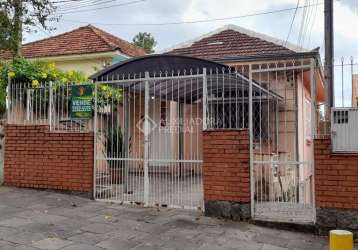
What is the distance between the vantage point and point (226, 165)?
259 inches

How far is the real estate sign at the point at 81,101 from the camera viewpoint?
8.03 meters

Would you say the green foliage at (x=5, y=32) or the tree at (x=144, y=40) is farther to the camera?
the tree at (x=144, y=40)

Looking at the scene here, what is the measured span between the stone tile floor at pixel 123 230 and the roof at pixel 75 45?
9.86 m

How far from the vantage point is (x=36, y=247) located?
500 cm

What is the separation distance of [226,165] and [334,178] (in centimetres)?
169

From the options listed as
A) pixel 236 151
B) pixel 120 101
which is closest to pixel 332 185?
pixel 236 151

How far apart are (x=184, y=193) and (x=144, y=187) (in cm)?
78

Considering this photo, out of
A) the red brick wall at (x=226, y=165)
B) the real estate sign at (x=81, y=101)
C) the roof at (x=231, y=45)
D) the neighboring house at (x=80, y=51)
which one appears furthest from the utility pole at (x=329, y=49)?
the neighboring house at (x=80, y=51)

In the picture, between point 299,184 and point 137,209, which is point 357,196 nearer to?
point 299,184

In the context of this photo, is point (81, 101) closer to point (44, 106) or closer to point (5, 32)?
point (44, 106)

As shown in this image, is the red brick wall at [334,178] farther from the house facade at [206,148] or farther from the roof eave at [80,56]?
the roof eave at [80,56]

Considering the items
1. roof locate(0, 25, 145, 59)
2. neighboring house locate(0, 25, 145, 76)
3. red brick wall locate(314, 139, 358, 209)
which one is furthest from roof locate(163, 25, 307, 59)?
red brick wall locate(314, 139, 358, 209)

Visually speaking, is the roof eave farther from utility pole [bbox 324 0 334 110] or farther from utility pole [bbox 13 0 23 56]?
utility pole [bbox 324 0 334 110]

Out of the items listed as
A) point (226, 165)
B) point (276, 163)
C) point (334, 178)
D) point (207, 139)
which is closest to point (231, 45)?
point (207, 139)
